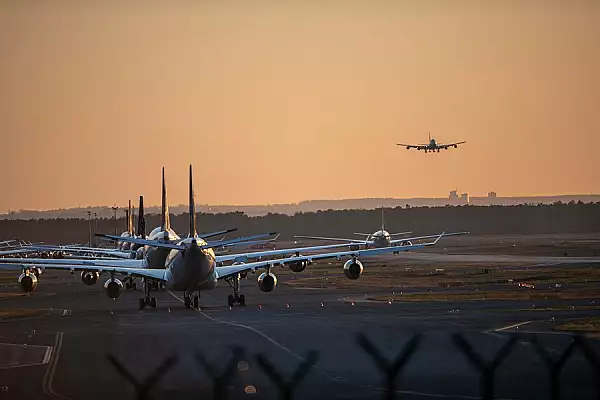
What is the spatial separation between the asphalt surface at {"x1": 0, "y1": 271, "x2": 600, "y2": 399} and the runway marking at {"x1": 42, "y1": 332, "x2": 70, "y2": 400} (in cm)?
5

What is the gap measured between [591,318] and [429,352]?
16930mm

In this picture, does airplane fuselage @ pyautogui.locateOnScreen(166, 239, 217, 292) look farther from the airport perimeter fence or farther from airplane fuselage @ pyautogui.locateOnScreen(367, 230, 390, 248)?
airplane fuselage @ pyautogui.locateOnScreen(367, 230, 390, 248)

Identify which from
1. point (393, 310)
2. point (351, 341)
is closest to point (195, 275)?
point (393, 310)

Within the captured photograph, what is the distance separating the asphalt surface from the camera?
34844 millimetres

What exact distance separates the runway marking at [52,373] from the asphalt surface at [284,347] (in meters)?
0.05

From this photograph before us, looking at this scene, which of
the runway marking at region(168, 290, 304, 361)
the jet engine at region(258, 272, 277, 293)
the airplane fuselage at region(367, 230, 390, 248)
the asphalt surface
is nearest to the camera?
the asphalt surface

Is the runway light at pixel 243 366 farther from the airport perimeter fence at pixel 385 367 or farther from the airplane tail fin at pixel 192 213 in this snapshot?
the airplane tail fin at pixel 192 213

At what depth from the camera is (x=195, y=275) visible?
68.8 meters

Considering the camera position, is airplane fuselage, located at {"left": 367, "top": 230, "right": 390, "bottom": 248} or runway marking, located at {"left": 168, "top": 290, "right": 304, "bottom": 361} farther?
airplane fuselage, located at {"left": 367, "top": 230, "right": 390, "bottom": 248}

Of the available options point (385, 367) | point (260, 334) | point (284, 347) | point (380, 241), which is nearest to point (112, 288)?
point (260, 334)

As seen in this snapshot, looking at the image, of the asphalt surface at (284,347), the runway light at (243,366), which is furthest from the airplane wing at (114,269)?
the runway light at (243,366)

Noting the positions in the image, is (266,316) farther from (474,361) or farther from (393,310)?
(474,361)

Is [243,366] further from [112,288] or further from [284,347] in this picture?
[112,288]

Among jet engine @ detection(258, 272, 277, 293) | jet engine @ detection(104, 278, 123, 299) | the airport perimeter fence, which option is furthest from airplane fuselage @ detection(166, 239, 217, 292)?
the airport perimeter fence
